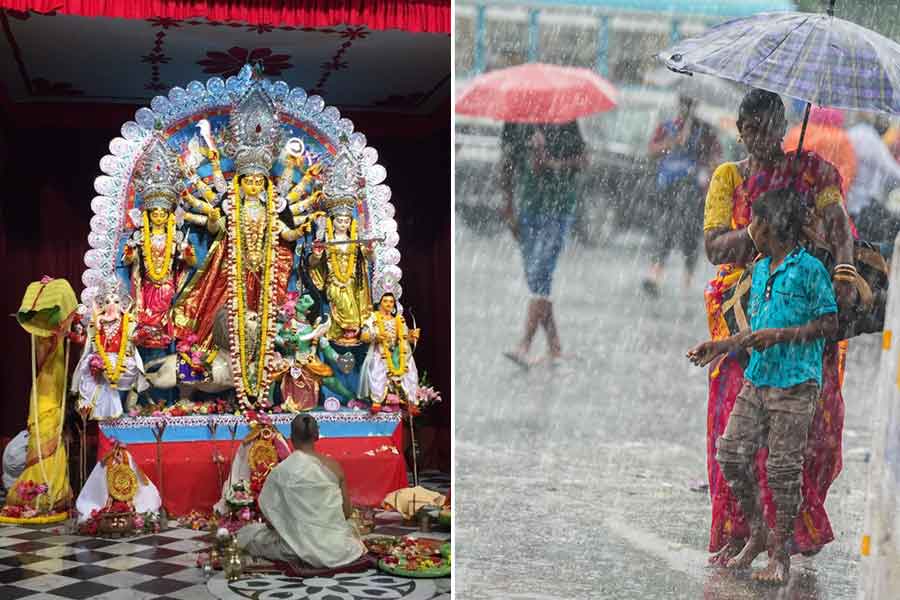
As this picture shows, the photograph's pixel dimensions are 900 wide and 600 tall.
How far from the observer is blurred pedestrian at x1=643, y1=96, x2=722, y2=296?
4.49 meters

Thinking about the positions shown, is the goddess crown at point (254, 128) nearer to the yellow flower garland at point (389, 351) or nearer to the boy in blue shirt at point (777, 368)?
the yellow flower garland at point (389, 351)

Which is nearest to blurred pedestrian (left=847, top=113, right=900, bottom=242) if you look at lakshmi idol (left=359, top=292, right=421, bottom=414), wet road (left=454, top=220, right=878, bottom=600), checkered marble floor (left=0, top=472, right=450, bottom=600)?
wet road (left=454, top=220, right=878, bottom=600)

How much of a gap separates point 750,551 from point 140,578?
3.70 metres

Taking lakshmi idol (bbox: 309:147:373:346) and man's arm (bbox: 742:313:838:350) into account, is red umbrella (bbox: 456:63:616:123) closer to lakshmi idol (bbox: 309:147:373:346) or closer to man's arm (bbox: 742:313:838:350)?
man's arm (bbox: 742:313:838:350)

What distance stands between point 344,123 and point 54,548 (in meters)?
3.80

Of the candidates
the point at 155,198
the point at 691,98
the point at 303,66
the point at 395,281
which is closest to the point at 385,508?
the point at 395,281

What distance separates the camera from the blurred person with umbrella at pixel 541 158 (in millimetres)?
4414

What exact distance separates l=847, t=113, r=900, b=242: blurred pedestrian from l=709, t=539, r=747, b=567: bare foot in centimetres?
137

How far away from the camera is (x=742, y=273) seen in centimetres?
457

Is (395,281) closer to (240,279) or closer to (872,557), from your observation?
(240,279)

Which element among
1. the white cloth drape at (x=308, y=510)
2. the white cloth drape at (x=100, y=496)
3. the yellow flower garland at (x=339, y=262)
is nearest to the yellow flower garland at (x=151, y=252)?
the yellow flower garland at (x=339, y=262)

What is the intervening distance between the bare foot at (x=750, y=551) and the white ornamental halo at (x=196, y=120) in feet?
14.8

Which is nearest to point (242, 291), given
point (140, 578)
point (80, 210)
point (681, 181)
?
point (140, 578)

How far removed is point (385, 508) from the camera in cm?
833
